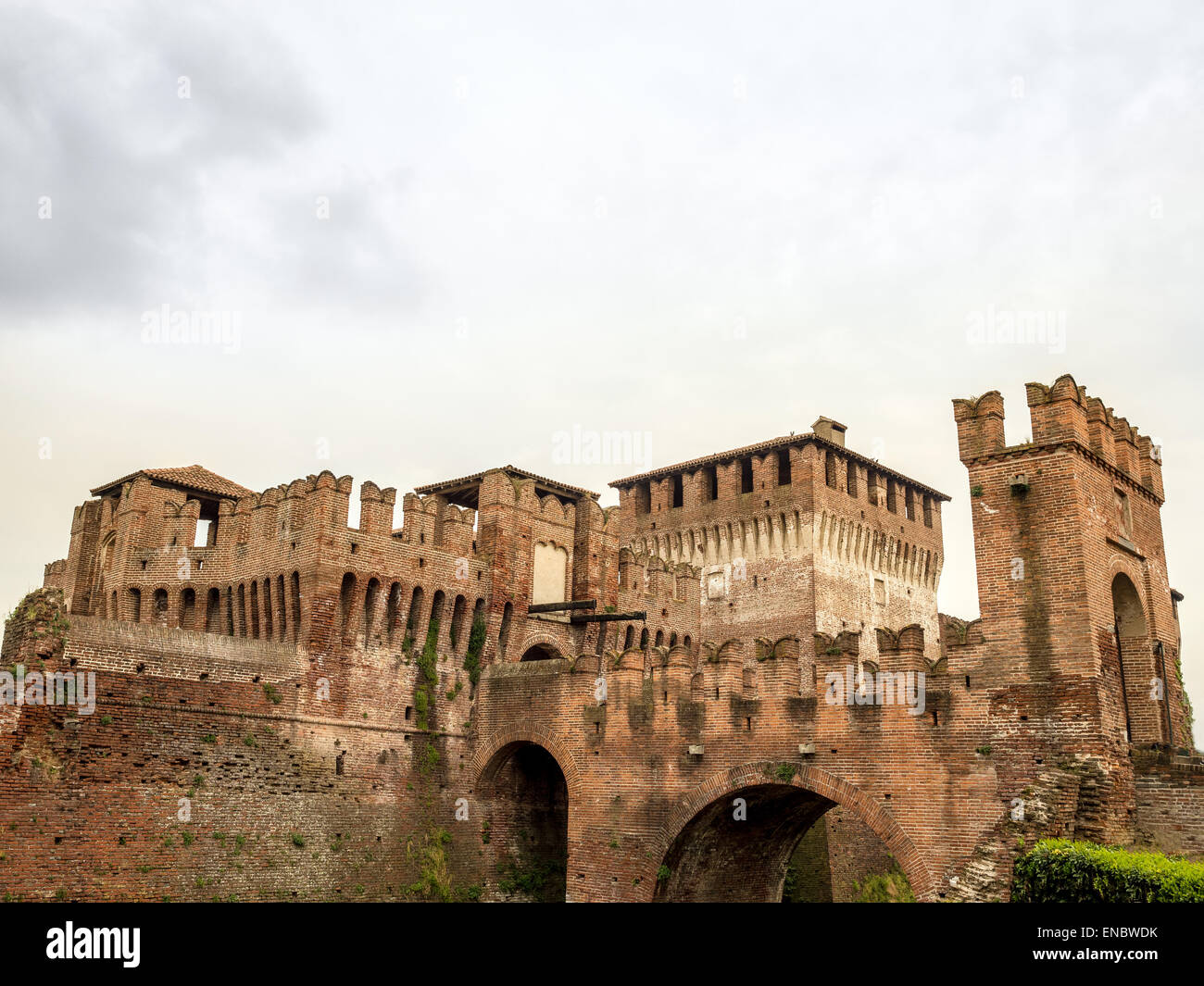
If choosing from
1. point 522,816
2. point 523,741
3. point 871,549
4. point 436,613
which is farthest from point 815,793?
point 871,549

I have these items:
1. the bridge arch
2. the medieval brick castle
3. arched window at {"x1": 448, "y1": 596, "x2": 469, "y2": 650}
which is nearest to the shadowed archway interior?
the medieval brick castle

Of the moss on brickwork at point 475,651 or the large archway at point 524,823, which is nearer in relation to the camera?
the large archway at point 524,823

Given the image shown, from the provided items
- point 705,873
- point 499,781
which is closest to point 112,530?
point 499,781

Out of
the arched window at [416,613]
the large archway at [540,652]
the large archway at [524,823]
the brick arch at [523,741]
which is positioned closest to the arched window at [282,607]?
the arched window at [416,613]

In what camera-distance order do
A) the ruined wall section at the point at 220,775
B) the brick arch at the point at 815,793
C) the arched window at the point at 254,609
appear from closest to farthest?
the brick arch at the point at 815,793 < the ruined wall section at the point at 220,775 < the arched window at the point at 254,609

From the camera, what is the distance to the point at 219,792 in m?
21.7

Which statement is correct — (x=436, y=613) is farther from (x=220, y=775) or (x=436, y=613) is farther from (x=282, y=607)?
(x=220, y=775)

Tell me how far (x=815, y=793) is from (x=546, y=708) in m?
6.76

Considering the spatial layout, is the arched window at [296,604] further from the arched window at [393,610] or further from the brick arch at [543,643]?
the brick arch at [543,643]

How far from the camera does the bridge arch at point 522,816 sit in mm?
25734

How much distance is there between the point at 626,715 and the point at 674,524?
1927 cm

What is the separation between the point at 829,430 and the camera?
4012cm

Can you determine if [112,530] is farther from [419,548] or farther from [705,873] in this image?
[705,873]

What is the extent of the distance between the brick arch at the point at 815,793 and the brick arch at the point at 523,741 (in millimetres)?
2509
